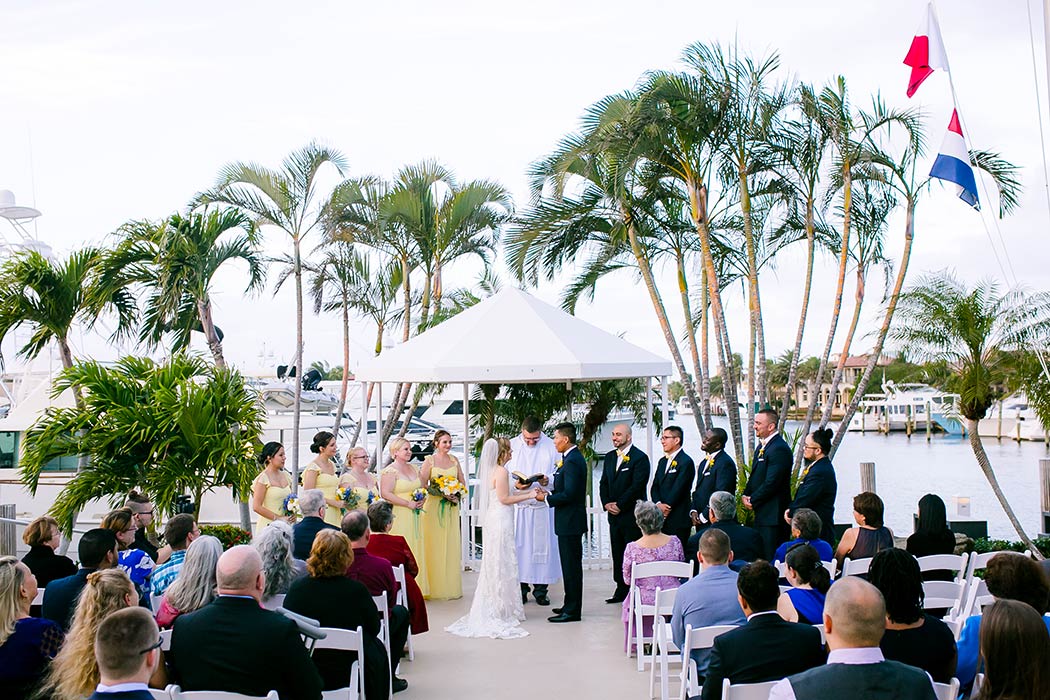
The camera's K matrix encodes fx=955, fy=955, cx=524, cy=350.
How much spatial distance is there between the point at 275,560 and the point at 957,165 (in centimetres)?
873

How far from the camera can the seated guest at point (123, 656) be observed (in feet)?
11.0

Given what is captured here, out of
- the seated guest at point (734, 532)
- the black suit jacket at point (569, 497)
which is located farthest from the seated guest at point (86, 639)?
the black suit jacket at point (569, 497)

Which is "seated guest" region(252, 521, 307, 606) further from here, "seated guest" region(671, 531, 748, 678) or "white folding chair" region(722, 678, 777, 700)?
"white folding chair" region(722, 678, 777, 700)

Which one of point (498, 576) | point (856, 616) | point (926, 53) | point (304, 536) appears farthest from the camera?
point (926, 53)

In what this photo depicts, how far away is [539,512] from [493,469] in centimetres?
103

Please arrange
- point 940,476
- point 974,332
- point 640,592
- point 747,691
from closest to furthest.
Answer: point 747,691
point 640,592
point 974,332
point 940,476

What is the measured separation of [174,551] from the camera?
5.86 metres

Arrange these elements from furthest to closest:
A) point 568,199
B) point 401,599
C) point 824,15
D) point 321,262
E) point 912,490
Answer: point 912,490
point 321,262
point 568,199
point 824,15
point 401,599

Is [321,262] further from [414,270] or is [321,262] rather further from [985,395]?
[985,395]

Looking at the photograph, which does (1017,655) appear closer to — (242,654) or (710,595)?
(710,595)

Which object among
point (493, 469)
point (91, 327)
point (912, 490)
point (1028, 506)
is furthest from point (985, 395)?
point (912, 490)

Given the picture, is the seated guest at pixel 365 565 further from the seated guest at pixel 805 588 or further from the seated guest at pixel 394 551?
the seated guest at pixel 805 588

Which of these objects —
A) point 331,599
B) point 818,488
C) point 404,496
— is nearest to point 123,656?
point 331,599

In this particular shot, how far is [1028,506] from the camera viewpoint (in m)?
29.3
